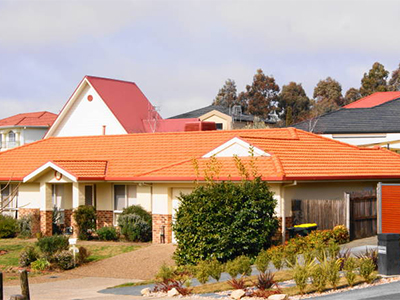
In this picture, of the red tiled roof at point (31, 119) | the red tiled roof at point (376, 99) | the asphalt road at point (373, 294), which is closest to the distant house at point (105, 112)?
the red tiled roof at point (376, 99)

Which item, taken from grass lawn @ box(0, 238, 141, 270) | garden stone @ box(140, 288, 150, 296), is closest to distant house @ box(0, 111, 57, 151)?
grass lawn @ box(0, 238, 141, 270)

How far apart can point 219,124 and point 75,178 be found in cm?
3713

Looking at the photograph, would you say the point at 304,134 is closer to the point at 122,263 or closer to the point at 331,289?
the point at 122,263

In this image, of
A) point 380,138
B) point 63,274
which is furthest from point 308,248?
point 380,138

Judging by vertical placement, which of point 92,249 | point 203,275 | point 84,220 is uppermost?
point 84,220

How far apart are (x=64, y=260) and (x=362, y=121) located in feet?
80.2

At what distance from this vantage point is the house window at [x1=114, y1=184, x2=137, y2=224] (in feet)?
103

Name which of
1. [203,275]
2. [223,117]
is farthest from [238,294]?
[223,117]

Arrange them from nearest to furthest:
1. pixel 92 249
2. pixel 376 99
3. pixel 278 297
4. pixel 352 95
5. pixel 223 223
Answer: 1. pixel 278 297
2. pixel 223 223
3. pixel 92 249
4. pixel 376 99
5. pixel 352 95

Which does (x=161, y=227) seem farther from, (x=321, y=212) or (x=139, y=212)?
(x=321, y=212)

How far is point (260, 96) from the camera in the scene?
3484 inches

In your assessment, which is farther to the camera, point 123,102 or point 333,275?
point 123,102

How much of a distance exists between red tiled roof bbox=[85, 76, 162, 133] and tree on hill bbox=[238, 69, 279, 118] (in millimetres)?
36210

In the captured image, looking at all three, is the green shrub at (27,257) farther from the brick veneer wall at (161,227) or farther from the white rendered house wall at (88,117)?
the white rendered house wall at (88,117)
